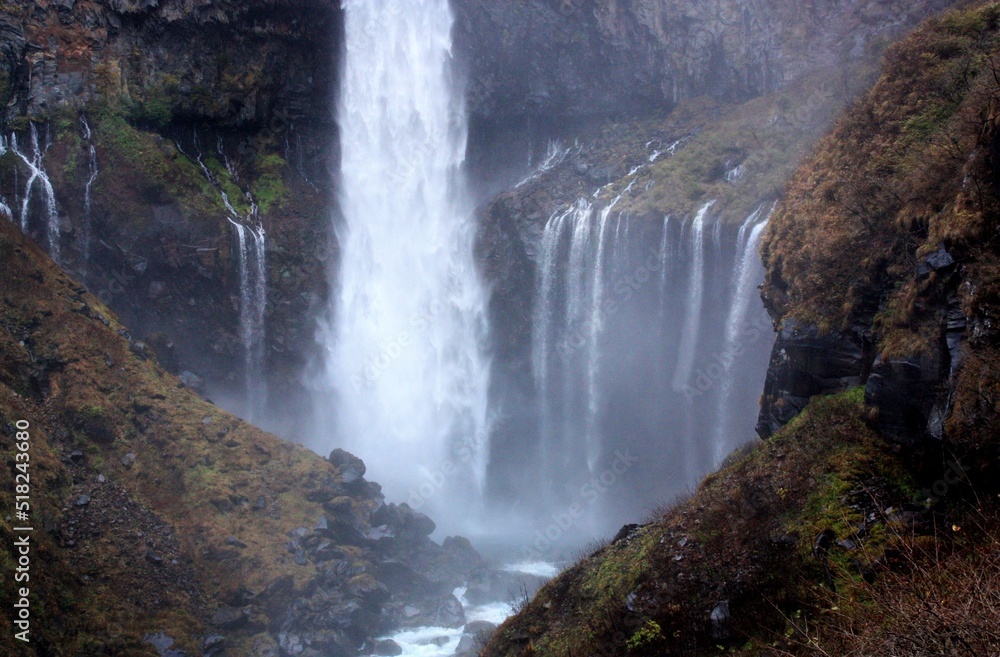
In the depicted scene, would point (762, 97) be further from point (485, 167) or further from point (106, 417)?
point (106, 417)

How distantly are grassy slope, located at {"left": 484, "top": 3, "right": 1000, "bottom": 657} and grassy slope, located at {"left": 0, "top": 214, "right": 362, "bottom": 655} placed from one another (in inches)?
374

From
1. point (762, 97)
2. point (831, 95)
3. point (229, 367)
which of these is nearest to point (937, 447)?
point (229, 367)

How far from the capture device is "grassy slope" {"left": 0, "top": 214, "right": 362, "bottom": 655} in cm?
1374

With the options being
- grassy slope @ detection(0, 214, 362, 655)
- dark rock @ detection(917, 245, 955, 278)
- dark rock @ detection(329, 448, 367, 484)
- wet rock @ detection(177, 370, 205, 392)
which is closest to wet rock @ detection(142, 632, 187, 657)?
grassy slope @ detection(0, 214, 362, 655)

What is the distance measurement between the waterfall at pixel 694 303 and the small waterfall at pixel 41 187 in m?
25.9

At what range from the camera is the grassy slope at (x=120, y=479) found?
1374 cm

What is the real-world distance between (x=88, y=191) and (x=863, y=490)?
27502mm

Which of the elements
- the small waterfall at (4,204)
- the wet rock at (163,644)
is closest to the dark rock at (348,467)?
the wet rock at (163,644)

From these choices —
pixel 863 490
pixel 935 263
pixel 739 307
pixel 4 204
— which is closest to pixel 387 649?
pixel 863 490

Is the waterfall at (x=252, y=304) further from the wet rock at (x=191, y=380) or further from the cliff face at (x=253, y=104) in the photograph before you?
the wet rock at (x=191, y=380)

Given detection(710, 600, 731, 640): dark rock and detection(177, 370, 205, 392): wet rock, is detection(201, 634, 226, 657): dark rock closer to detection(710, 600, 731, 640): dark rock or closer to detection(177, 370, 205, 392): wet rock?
detection(177, 370, 205, 392): wet rock

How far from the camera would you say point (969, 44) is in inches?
418

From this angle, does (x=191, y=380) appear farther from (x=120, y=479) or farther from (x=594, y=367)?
(x=594, y=367)

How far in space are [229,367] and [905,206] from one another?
2735 cm
